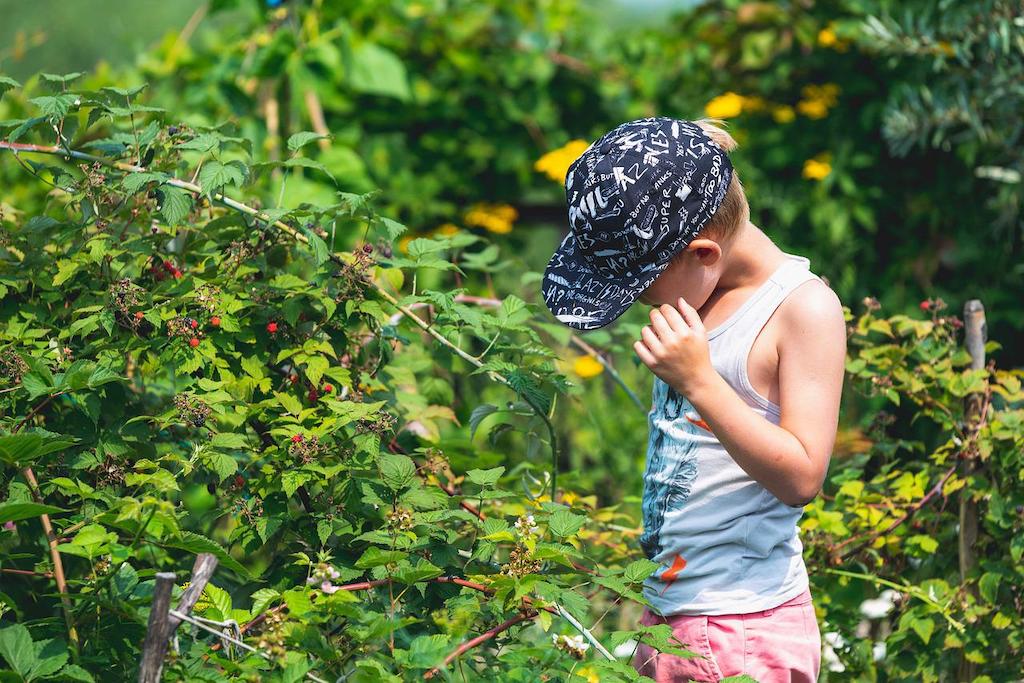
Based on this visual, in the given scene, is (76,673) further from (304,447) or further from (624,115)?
(624,115)

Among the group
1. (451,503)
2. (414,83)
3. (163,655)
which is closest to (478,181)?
(414,83)

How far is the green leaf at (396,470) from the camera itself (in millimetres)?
1602

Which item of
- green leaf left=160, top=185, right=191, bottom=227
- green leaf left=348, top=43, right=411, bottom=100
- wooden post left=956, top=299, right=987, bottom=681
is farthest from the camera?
green leaf left=348, top=43, right=411, bottom=100

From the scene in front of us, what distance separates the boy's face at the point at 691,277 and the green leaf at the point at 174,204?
747 millimetres

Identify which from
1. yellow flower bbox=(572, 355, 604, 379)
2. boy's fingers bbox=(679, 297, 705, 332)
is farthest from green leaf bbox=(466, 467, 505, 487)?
yellow flower bbox=(572, 355, 604, 379)

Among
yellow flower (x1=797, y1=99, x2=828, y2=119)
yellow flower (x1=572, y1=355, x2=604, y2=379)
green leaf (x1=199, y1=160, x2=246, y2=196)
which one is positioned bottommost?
yellow flower (x1=572, y1=355, x2=604, y2=379)

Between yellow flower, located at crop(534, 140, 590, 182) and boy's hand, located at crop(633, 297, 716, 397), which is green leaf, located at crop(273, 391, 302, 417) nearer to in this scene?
boy's hand, located at crop(633, 297, 716, 397)

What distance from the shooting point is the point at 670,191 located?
1550 millimetres

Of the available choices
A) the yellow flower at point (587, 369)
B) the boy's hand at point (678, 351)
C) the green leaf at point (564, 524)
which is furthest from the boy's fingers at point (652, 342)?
the yellow flower at point (587, 369)

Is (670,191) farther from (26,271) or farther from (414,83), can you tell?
(414,83)

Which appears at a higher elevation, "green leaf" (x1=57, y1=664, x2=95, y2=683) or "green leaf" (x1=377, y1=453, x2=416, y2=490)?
"green leaf" (x1=377, y1=453, x2=416, y2=490)

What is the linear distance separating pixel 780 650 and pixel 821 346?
19.0 inches

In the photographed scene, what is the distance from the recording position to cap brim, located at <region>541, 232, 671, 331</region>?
1.62 m

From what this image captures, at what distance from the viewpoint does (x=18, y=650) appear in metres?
1.39
